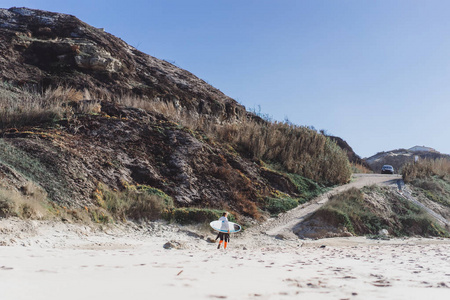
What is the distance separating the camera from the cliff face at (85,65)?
60.0ft

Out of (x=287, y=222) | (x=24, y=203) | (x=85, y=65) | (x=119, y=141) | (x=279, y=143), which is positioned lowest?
(x=287, y=222)

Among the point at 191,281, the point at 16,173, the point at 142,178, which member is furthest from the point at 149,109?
the point at 191,281

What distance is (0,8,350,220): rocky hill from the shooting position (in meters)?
9.71

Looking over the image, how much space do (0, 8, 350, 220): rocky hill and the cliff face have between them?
72 millimetres

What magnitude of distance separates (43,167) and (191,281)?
7.11 meters

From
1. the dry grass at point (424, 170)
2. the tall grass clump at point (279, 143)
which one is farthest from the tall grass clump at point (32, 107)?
the dry grass at point (424, 170)

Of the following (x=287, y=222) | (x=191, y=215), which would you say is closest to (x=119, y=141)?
(x=191, y=215)

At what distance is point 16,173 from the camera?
8.50m

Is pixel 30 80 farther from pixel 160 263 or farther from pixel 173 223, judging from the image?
pixel 160 263

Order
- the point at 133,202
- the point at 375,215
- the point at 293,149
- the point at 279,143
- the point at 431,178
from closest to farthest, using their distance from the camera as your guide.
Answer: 1. the point at 133,202
2. the point at 375,215
3. the point at 293,149
4. the point at 279,143
5. the point at 431,178

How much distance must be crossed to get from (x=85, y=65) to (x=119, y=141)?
9.36m

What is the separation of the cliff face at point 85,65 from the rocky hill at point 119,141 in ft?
0.24

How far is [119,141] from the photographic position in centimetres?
1266

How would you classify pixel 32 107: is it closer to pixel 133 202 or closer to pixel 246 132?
pixel 133 202
